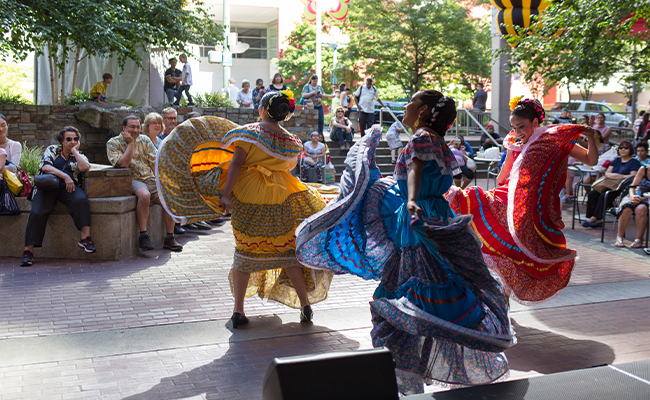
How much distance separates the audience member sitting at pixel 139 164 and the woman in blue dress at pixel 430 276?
4362 mm

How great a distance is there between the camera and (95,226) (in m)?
7.12

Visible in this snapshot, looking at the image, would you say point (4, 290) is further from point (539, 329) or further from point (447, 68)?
point (447, 68)

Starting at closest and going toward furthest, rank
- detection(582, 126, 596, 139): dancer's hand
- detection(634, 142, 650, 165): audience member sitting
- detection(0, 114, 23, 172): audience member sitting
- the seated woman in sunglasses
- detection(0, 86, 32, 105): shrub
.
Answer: detection(582, 126, 596, 139): dancer's hand < the seated woman in sunglasses < detection(0, 114, 23, 172): audience member sitting < detection(634, 142, 650, 165): audience member sitting < detection(0, 86, 32, 105): shrub

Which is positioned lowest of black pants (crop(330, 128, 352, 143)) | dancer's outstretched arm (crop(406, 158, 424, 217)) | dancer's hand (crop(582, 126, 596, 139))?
dancer's outstretched arm (crop(406, 158, 424, 217))

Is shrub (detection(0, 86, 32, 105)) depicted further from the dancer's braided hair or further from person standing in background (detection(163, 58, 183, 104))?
the dancer's braided hair

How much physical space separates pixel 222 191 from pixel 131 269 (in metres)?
2.53

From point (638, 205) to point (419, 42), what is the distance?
18.8 m

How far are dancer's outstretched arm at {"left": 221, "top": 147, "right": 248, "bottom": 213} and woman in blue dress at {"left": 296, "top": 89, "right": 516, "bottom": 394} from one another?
1105 millimetres

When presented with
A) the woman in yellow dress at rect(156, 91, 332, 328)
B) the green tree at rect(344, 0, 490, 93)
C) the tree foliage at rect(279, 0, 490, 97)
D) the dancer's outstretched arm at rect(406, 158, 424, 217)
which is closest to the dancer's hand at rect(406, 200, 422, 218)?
the dancer's outstretched arm at rect(406, 158, 424, 217)

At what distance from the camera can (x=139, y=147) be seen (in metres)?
7.93

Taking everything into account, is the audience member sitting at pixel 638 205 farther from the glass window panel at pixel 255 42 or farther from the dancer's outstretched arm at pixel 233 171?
the glass window panel at pixel 255 42

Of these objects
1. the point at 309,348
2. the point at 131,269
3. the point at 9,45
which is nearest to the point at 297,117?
the point at 9,45

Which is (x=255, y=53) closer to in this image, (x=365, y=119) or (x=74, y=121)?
(x=365, y=119)

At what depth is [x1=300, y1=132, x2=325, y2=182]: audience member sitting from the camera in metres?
13.7
